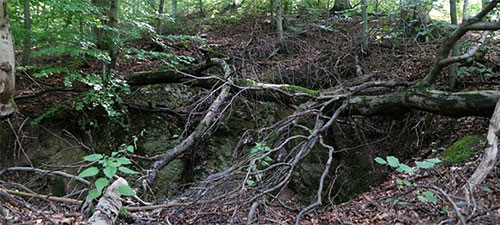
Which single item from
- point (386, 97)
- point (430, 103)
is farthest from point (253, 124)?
point (430, 103)

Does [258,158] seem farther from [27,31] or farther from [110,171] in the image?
[27,31]

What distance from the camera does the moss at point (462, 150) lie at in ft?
11.8

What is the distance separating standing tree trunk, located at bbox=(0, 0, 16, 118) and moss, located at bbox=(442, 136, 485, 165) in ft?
14.3

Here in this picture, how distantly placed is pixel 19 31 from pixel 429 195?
5758 millimetres

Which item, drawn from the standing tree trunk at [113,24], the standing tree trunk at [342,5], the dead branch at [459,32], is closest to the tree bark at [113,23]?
the standing tree trunk at [113,24]

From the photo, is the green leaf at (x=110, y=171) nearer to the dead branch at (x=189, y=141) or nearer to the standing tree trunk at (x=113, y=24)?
the dead branch at (x=189, y=141)

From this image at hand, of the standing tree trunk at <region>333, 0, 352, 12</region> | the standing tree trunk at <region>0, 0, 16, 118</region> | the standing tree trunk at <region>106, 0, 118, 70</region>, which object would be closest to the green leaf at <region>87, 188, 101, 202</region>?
the standing tree trunk at <region>0, 0, 16, 118</region>

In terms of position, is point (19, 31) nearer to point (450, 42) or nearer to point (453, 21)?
point (450, 42)

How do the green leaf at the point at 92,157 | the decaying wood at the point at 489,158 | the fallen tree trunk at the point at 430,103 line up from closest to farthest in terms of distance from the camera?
1. the green leaf at the point at 92,157
2. the decaying wood at the point at 489,158
3. the fallen tree trunk at the point at 430,103

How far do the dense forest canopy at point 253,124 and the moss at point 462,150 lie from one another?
0.02 meters

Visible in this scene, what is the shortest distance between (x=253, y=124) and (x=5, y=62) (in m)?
4.77

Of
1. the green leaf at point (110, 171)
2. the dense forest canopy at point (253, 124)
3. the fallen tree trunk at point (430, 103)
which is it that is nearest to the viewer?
the green leaf at point (110, 171)

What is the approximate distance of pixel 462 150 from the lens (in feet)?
12.4

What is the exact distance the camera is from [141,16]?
18.2ft
